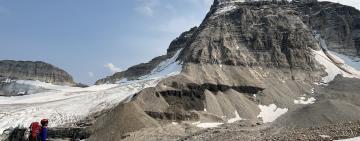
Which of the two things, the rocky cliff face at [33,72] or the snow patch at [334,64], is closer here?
the snow patch at [334,64]

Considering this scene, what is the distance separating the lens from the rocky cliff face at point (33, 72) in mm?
181625

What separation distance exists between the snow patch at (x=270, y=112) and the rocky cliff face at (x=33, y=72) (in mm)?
106129

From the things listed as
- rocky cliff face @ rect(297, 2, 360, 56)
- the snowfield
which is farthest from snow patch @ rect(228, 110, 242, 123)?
rocky cliff face @ rect(297, 2, 360, 56)

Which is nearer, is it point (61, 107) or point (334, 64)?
point (61, 107)

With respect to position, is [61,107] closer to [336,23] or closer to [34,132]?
[34,132]

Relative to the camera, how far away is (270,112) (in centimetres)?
9212

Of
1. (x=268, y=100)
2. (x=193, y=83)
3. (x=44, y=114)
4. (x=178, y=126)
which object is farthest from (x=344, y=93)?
(x=44, y=114)

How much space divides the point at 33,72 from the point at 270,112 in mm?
115974

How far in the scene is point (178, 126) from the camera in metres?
74.2

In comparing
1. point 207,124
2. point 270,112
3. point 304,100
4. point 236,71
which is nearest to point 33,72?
point 236,71

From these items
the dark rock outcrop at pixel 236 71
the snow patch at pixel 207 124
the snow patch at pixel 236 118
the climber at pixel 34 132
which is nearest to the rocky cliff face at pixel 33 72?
the dark rock outcrop at pixel 236 71

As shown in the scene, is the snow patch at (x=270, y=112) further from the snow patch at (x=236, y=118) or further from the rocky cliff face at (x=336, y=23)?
the rocky cliff face at (x=336, y=23)

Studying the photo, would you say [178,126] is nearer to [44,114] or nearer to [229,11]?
[44,114]

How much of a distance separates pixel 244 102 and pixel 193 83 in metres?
10.7
